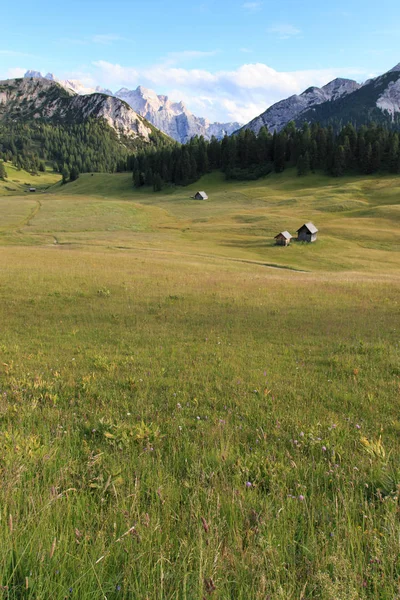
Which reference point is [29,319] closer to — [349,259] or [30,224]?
[349,259]

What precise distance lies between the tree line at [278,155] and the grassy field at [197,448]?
4744 inches

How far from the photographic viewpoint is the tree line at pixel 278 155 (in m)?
116

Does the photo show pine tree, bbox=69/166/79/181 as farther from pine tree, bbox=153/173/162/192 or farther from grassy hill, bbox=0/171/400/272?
pine tree, bbox=153/173/162/192

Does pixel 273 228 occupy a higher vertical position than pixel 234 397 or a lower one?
higher

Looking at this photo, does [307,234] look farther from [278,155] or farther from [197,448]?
[278,155]

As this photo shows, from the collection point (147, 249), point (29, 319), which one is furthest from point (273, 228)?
point (29, 319)

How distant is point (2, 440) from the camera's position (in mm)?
4316

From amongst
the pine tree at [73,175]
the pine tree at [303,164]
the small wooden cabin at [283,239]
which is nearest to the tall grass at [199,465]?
the small wooden cabin at [283,239]

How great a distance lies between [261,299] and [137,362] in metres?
12.0

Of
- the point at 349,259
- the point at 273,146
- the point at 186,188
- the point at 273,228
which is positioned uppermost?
the point at 273,146

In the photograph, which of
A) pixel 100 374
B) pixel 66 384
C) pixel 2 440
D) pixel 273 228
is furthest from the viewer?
pixel 273 228

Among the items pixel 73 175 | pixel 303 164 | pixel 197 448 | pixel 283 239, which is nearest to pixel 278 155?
pixel 303 164

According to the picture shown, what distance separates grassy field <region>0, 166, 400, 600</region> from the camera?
7.95ft

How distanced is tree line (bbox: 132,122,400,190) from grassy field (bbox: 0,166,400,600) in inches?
4744
